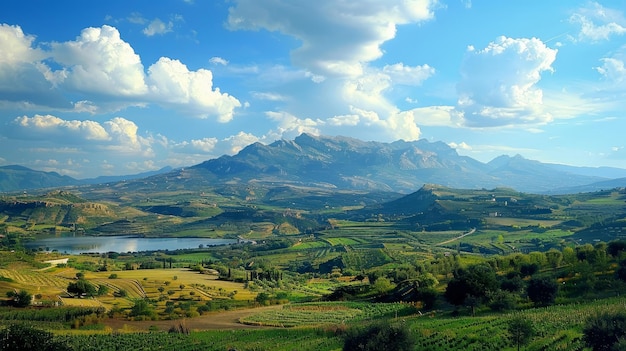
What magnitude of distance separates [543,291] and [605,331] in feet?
109

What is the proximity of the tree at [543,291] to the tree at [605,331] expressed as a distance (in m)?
31.0

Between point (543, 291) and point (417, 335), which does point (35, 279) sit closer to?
A: point (417, 335)

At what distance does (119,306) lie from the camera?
82500 mm

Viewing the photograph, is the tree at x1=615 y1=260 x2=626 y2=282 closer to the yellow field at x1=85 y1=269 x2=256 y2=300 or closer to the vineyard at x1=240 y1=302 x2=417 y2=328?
the vineyard at x1=240 y1=302 x2=417 y2=328

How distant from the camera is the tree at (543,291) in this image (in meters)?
62.8

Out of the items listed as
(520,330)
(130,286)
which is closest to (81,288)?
(130,286)

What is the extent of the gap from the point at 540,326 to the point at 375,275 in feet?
249

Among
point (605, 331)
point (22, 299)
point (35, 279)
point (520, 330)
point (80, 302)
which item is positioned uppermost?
point (605, 331)

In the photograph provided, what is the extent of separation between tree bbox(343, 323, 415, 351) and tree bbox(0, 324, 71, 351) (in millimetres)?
20195

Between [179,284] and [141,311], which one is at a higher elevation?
[141,311]

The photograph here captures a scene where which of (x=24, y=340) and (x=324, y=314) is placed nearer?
(x=24, y=340)

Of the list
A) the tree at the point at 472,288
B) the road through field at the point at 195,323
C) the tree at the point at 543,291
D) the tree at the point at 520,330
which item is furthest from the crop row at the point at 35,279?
the tree at the point at 520,330

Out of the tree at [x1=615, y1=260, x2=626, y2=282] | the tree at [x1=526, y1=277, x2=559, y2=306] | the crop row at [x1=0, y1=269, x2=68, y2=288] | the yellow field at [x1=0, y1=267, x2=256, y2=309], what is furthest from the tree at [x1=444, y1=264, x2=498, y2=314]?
the crop row at [x1=0, y1=269, x2=68, y2=288]

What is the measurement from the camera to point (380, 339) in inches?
1341
